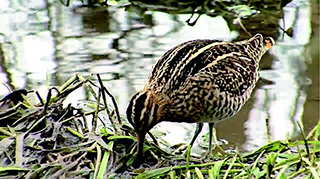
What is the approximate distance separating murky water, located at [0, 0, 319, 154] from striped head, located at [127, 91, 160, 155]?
918mm

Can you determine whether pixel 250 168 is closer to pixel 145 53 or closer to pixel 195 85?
pixel 195 85

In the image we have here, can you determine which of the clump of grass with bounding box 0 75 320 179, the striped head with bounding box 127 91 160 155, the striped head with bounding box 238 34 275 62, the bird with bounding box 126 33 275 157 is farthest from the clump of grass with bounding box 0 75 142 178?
the striped head with bounding box 238 34 275 62

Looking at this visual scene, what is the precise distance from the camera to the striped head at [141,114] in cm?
284

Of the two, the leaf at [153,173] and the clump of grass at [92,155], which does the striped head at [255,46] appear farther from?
the leaf at [153,173]

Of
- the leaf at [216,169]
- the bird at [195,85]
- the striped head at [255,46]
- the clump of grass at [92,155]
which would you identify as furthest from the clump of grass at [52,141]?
the striped head at [255,46]

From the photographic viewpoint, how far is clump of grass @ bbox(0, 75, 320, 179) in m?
2.67

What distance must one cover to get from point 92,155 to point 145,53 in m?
2.36

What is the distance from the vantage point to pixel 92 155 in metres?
2.82

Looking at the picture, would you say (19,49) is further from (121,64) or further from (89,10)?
(89,10)

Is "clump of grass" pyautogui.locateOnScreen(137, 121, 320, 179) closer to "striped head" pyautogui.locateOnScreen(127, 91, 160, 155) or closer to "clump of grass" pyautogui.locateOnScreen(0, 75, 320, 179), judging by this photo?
"clump of grass" pyautogui.locateOnScreen(0, 75, 320, 179)

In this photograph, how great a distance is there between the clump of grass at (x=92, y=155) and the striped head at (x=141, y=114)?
103 millimetres

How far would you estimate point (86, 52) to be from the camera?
A: 5086 millimetres

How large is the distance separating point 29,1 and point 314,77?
3.09 m

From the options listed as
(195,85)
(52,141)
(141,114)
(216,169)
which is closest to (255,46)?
(195,85)
